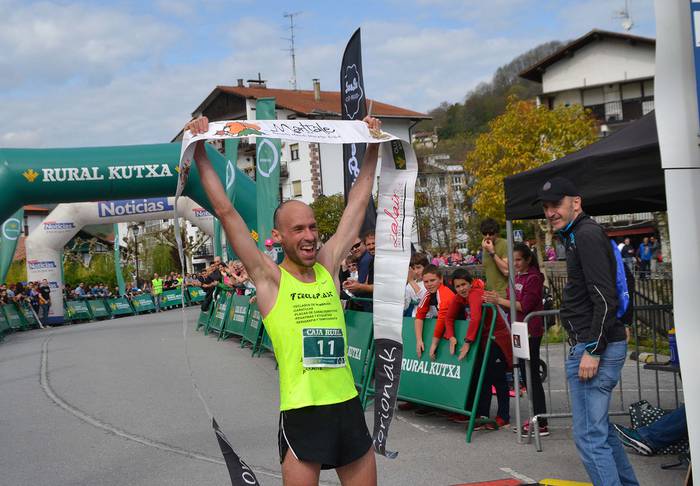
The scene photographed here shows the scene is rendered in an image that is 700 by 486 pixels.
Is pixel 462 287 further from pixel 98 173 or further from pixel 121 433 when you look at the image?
pixel 98 173

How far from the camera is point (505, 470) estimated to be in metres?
6.13

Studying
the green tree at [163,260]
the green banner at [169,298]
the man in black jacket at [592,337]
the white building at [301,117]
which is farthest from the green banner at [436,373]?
the green tree at [163,260]

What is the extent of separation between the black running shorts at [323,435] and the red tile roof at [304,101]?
204 feet

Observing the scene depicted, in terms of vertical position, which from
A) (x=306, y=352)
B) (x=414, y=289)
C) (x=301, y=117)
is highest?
(x=301, y=117)

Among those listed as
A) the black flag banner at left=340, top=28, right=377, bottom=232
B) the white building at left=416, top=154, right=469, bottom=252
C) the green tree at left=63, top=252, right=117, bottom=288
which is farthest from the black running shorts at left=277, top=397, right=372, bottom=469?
the green tree at left=63, top=252, right=117, bottom=288

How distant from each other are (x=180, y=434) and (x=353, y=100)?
5.63 metres

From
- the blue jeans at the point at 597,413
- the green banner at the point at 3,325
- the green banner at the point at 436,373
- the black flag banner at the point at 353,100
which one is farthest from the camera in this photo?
the green banner at the point at 3,325

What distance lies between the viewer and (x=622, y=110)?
59.8 meters

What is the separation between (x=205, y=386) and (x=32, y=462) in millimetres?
4196

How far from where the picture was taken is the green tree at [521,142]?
36.2 meters

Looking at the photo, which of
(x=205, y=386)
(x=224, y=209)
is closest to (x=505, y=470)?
(x=224, y=209)

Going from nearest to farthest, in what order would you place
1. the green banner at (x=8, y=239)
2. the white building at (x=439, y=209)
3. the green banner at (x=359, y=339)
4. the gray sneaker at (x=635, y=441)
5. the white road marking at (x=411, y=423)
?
the gray sneaker at (x=635, y=441) → the white road marking at (x=411, y=423) → the green banner at (x=359, y=339) → the green banner at (x=8, y=239) → the white building at (x=439, y=209)

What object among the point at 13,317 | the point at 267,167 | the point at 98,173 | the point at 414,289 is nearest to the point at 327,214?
the point at 13,317

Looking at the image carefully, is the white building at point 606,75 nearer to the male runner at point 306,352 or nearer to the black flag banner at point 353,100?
the black flag banner at point 353,100
